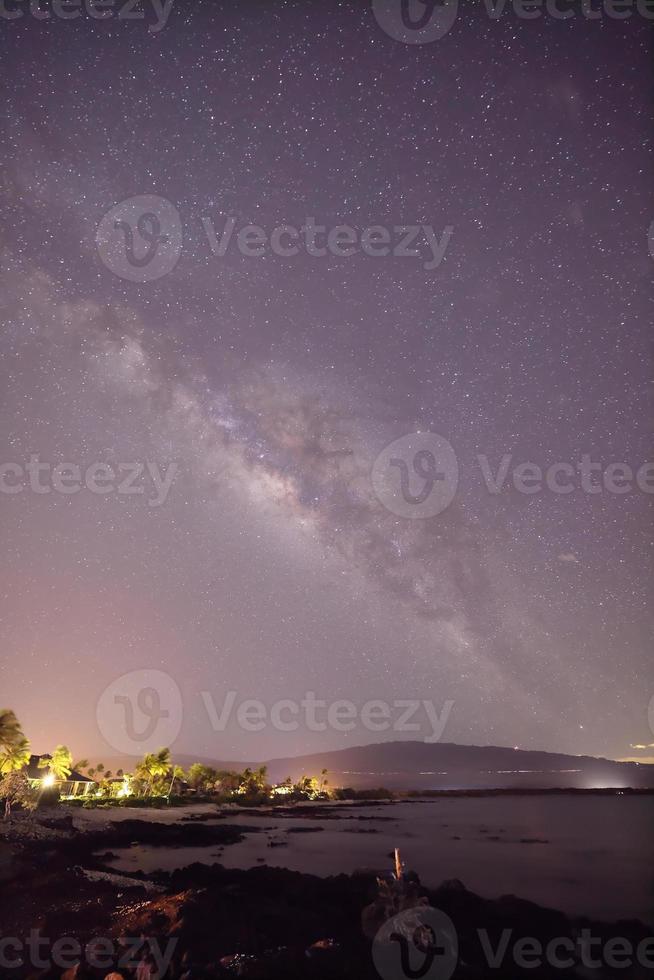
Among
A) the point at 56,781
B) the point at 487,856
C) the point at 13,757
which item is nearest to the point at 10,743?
the point at 13,757

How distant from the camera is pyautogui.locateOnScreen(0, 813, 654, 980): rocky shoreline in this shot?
50.1ft

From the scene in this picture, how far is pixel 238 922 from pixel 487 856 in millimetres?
32587

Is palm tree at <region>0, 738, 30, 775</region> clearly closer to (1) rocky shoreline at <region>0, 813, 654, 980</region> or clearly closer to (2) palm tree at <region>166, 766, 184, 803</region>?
(1) rocky shoreline at <region>0, 813, 654, 980</region>

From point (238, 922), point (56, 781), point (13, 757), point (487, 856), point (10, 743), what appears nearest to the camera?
point (238, 922)

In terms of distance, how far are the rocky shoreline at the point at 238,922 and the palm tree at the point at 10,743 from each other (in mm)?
33214

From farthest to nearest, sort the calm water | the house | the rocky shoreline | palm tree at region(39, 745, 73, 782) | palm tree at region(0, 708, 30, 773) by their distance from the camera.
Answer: palm tree at region(39, 745, 73, 782)
the house
palm tree at region(0, 708, 30, 773)
the calm water
the rocky shoreline

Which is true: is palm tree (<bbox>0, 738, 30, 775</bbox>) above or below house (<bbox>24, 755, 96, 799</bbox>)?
Answer: above

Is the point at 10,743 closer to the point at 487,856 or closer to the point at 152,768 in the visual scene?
the point at 152,768

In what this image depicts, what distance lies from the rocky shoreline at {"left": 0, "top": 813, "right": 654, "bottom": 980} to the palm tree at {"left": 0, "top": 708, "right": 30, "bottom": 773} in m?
33.2

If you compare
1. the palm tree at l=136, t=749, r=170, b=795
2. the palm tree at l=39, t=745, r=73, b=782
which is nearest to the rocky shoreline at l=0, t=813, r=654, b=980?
the palm tree at l=39, t=745, r=73, b=782

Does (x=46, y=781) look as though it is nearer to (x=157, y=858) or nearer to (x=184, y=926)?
(x=157, y=858)

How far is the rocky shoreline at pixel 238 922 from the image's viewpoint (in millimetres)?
15258

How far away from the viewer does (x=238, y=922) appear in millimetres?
18016

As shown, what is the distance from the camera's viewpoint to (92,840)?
121 feet
